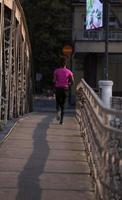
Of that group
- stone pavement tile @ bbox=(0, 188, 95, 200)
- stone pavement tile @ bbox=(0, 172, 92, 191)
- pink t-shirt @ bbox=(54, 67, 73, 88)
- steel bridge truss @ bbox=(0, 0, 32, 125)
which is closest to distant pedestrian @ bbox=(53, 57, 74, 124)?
pink t-shirt @ bbox=(54, 67, 73, 88)

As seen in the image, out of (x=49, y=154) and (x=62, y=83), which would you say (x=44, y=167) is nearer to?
(x=49, y=154)

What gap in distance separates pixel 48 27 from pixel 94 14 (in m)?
26.0

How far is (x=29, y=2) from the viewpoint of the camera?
2970 inches

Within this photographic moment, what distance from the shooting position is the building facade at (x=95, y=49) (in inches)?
2093

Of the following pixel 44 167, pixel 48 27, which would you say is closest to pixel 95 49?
pixel 48 27

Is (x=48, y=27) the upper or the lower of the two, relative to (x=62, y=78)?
upper

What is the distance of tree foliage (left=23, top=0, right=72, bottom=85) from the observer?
72812mm

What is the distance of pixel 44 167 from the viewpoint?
410 inches

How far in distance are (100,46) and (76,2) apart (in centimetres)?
666

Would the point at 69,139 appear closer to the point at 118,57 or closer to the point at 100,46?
the point at 100,46

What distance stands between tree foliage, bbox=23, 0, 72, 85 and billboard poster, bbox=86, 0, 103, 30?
858 inches

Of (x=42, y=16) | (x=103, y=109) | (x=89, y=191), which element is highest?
(x=42, y=16)

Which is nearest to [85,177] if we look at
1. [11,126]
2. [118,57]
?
[11,126]

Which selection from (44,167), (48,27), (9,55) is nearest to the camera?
(44,167)
